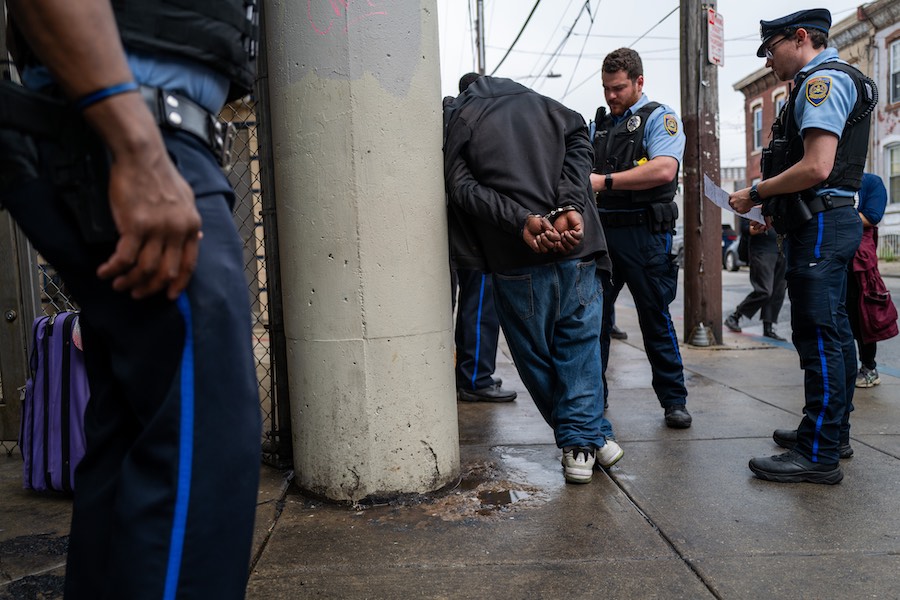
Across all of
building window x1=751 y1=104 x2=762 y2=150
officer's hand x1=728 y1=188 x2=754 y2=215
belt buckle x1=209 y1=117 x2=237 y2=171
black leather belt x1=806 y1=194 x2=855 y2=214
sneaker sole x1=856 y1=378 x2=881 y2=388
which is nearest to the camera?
belt buckle x1=209 y1=117 x2=237 y2=171

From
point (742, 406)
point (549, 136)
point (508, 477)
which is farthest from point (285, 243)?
point (742, 406)

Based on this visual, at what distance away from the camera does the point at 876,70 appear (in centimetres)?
2369

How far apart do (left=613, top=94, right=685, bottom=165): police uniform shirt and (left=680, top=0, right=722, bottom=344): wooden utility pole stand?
Result: 3093mm

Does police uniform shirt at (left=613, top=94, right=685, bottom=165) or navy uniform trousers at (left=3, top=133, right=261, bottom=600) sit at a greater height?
police uniform shirt at (left=613, top=94, right=685, bottom=165)

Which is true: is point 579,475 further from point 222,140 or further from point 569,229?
point 222,140

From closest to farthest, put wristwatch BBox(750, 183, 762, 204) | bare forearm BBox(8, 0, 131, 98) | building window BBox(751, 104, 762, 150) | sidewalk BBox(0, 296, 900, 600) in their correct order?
bare forearm BBox(8, 0, 131, 98)
sidewalk BBox(0, 296, 900, 600)
wristwatch BBox(750, 183, 762, 204)
building window BBox(751, 104, 762, 150)

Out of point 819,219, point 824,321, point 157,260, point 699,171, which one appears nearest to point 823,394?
point 824,321

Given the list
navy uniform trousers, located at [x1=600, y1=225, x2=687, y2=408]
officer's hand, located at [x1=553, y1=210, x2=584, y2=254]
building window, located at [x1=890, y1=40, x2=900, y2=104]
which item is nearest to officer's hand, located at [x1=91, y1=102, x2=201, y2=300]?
officer's hand, located at [x1=553, y1=210, x2=584, y2=254]

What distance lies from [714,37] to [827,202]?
441 centimetres

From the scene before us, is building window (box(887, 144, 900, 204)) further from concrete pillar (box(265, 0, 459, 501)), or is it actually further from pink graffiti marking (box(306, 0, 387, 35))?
pink graffiti marking (box(306, 0, 387, 35))

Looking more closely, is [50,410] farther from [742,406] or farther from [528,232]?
[742,406]

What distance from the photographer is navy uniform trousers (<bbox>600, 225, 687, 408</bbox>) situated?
3.91 meters

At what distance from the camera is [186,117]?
4.05 feet

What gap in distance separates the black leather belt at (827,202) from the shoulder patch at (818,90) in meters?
0.38
